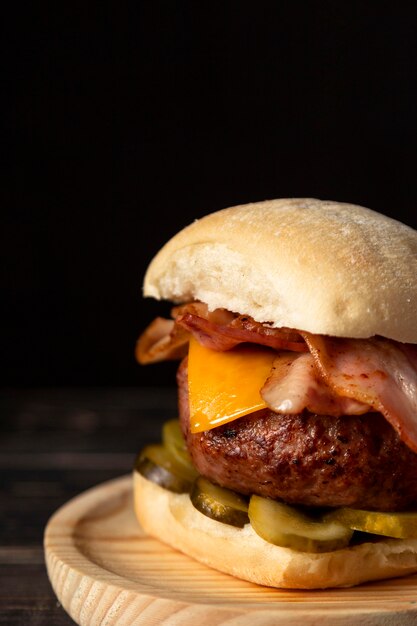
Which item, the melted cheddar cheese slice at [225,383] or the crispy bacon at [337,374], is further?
the melted cheddar cheese slice at [225,383]

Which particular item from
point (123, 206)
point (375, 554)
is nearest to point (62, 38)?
point (123, 206)

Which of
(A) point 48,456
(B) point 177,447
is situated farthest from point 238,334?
(A) point 48,456

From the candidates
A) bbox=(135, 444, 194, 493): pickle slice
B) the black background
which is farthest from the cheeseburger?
the black background

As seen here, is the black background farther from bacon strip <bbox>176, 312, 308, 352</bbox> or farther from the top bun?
bacon strip <bbox>176, 312, 308, 352</bbox>

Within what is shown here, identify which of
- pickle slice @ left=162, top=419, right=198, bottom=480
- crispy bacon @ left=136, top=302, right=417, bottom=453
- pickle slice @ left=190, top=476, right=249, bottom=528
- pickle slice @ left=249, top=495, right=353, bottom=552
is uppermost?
crispy bacon @ left=136, top=302, right=417, bottom=453

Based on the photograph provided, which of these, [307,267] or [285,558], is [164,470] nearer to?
[285,558]

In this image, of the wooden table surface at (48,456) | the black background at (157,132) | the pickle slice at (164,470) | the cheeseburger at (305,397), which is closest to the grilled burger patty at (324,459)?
the cheeseburger at (305,397)

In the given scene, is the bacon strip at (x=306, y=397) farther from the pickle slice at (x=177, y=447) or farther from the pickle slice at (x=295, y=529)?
the pickle slice at (x=177, y=447)
